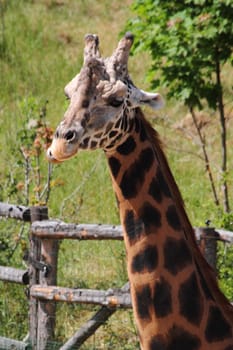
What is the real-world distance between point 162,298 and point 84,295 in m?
2.06

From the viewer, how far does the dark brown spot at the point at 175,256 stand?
188 inches

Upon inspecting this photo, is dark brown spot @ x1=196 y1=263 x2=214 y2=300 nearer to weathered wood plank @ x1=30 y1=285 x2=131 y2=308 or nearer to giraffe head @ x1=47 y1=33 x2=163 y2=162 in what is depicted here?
giraffe head @ x1=47 y1=33 x2=163 y2=162

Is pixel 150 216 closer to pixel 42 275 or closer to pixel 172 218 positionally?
pixel 172 218

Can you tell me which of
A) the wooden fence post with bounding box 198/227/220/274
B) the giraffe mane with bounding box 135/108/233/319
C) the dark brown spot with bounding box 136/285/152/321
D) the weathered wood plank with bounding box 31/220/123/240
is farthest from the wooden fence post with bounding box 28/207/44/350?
the dark brown spot with bounding box 136/285/152/321

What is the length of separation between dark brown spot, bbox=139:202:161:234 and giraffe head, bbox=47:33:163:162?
12.8 inches

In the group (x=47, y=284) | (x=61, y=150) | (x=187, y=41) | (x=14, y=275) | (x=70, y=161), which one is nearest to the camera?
(x=61, y=150)

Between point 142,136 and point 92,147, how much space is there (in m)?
0.31

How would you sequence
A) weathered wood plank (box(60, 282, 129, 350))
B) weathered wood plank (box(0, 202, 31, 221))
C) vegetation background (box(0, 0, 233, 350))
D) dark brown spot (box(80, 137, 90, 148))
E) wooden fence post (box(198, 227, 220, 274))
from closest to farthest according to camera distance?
1. dark brown spot (box(80, 137, 90, 148))
2. wooden fence post (box(198, 227, 220, 274))
3. weathered wood plank (box(60, 282, 129, 350))
4. weathered wood plank (box(0, 202, 31, 221))
5. vegetation background (box(0, 0, 233, 350))

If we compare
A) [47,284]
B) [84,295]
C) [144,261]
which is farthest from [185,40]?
[144,261]

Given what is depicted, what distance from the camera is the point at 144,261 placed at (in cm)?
472

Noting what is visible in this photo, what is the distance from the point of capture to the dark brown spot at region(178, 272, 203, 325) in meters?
4.75

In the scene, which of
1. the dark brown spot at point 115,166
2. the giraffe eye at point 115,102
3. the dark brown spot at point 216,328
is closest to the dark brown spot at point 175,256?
the dark brown spot at point 216,328

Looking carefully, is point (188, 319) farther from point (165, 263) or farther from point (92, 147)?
point (92, 147)

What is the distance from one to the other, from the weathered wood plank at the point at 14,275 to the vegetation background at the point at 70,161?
0.57m
